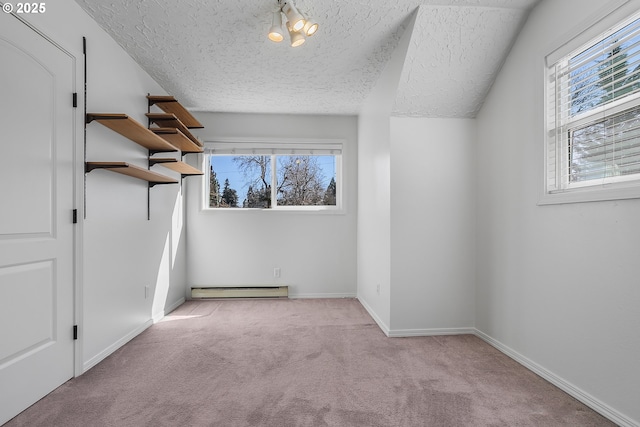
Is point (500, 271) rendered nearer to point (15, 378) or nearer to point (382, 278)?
point (382, 278)

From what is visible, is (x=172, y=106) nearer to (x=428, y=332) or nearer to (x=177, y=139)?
(x=177, y=139)

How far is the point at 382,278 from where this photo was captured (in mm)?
3115

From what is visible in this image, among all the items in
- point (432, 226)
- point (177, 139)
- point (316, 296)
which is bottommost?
point (316, 296)

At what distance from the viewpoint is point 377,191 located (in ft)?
10.9

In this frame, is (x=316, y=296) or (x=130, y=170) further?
(x=316, y=296)

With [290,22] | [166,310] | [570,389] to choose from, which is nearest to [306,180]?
[166,310]

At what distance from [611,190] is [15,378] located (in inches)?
126

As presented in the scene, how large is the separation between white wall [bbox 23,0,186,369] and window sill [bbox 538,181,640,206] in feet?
9.83

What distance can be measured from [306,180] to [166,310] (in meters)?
2.30

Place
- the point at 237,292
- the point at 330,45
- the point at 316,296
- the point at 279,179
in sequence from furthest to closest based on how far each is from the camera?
1. the point at 279,179
2. the point at 316,296
3. the point at 237,292
4. the point at 330,45

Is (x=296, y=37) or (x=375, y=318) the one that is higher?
(x=296, y=37)

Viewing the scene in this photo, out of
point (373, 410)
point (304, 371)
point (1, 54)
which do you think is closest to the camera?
point (1, 54)

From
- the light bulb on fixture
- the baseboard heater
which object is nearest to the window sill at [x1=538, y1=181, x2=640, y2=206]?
the light bulb on fixture

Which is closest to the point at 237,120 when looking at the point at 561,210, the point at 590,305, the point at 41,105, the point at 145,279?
the point at 145,279
